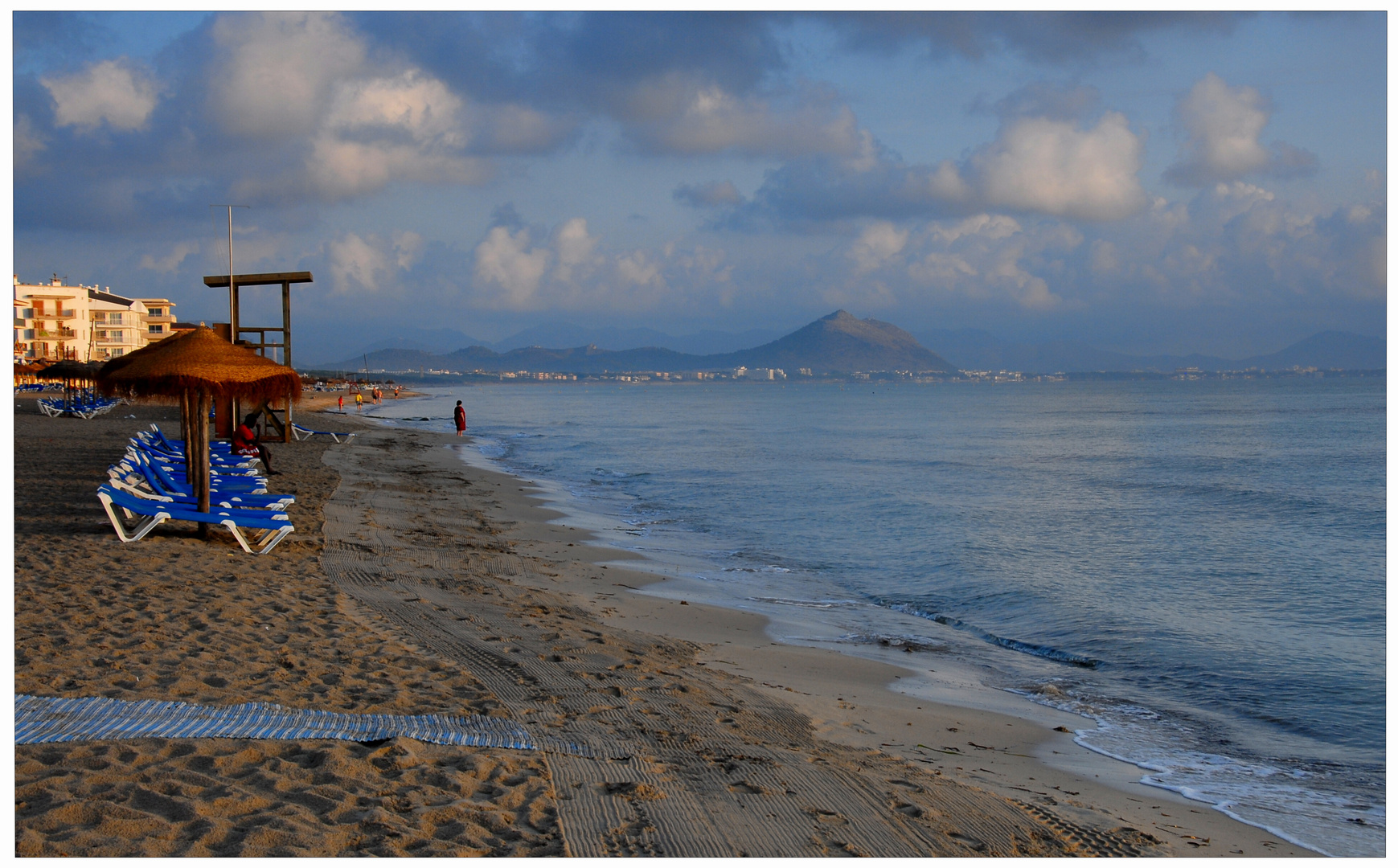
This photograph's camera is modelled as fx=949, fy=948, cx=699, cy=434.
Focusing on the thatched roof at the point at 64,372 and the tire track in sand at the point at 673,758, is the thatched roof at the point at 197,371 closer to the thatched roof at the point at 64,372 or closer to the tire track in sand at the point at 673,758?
the tire track in sand at the point at 673,758

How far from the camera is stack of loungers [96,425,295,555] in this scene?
9.55 metres

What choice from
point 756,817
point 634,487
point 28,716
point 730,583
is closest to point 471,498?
point 634,487

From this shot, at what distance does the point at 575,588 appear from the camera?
33.6 feet

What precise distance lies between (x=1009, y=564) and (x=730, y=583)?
4707 millimetres

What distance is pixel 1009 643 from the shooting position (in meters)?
9.38

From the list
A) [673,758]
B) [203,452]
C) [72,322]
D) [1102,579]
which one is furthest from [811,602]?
[72,322]

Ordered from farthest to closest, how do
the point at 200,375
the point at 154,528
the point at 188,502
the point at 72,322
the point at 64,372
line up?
the point at 72,322 < the point at 64,372 < the point at 188,502 < the point at 154,528 < the point at 200,375

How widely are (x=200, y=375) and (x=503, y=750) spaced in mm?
7035

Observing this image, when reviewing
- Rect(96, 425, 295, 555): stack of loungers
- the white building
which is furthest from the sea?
the white building

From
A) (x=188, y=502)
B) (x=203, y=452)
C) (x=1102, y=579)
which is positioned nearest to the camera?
(x=203, y=452)

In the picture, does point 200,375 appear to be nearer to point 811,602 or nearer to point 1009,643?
point 811,602

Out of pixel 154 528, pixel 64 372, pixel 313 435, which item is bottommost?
pixel 154 528

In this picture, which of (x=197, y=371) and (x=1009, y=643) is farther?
(x=197, y=371)

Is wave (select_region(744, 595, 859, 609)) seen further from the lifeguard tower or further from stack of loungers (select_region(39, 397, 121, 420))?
stack of loungers (select_region(39, 397, 121, 420))
